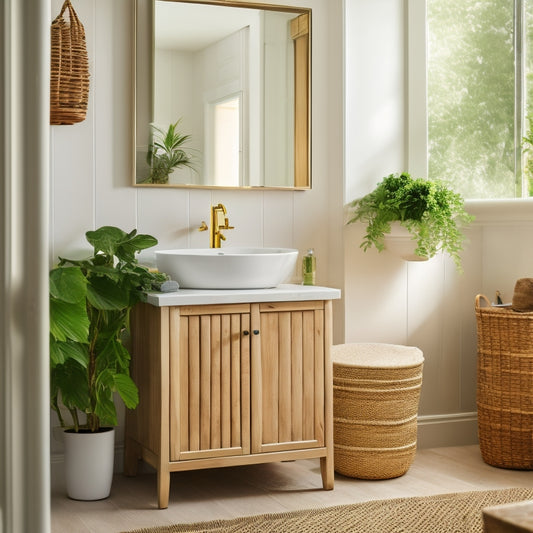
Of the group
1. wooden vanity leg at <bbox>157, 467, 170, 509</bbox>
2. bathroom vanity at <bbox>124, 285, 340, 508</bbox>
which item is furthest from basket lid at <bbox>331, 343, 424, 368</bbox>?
wooden vanity leg at <bbox>157, 467, 170, 509</bbox>

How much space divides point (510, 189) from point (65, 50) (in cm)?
202

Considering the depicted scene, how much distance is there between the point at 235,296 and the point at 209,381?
298 mm

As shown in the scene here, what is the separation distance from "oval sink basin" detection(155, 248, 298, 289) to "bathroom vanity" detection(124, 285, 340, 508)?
0.04 meters

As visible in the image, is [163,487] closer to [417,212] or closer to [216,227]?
[216,227]

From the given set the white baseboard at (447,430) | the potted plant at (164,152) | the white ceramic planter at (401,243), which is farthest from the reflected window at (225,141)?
the white baseboard at (447,430)

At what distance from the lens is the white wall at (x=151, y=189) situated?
3115mm

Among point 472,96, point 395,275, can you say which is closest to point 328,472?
point 395,275

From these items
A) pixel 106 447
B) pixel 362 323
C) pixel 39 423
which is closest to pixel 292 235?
pixel 362 323

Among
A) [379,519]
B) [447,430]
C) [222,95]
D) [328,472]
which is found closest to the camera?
[379,519]

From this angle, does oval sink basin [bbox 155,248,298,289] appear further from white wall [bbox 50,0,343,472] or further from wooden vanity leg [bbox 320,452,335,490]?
wooden vanity leg [bbox 320,452,335,490]

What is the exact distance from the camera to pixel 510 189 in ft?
12.3

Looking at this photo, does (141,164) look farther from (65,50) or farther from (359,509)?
(359,509)

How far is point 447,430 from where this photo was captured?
3658 millimetres

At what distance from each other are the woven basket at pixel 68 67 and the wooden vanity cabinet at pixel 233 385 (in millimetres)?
756
